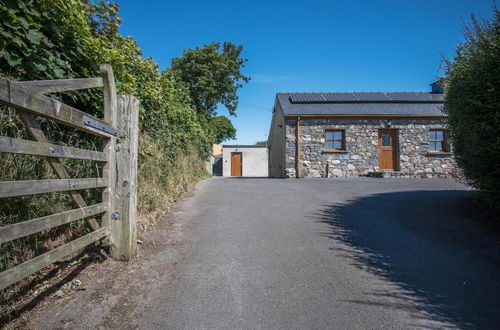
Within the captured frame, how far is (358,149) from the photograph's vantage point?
46.9 ft

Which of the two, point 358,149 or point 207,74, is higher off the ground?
point 207,74

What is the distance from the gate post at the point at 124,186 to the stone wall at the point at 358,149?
11746 mm

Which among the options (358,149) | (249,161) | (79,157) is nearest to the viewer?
(79,157)

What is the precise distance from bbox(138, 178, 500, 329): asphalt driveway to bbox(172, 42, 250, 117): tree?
19.5 m

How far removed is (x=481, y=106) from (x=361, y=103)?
1247cm

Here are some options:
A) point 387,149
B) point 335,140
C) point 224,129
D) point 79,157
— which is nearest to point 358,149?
point 335,140

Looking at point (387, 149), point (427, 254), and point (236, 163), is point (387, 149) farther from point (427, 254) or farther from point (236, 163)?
point (236, 163)

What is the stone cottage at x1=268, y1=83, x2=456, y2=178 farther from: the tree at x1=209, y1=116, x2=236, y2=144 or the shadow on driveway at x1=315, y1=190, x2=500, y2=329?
the tree at x1=209, y1=116, x2=236, y2=144

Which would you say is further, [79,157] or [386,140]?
[386,140]

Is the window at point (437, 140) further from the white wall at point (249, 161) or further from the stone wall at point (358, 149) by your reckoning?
the white wall at point (249, 161)

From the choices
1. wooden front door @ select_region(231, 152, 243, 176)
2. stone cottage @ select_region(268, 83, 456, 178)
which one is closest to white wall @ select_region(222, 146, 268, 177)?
Answer: wooden front door @ select_region(231, 152, 243, 176)

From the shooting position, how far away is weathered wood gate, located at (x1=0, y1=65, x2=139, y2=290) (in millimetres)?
1671

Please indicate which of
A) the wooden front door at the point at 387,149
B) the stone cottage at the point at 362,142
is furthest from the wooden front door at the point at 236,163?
the wooden front door at the point at 387,149

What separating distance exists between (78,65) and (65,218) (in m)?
1.89
